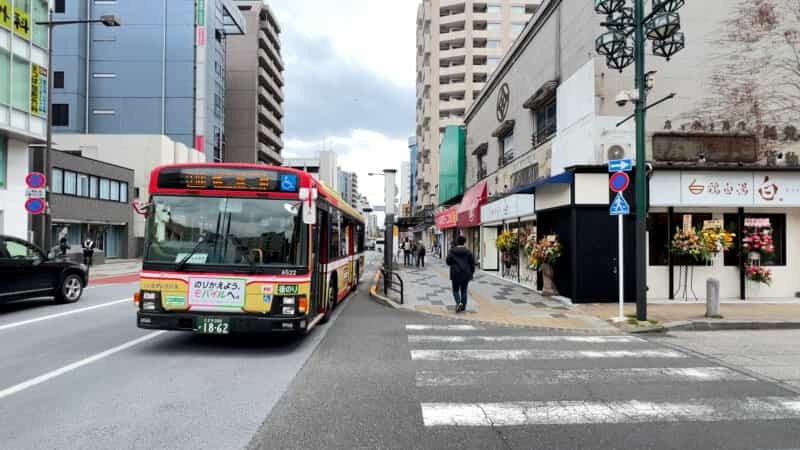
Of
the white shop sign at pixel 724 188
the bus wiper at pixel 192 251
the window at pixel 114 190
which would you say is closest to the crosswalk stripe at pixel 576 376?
the bus wiper at pixel 192 251

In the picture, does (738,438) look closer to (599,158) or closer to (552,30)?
(599,158)

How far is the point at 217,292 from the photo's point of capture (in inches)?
249

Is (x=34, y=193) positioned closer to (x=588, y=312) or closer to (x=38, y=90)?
(x=38, y=90)

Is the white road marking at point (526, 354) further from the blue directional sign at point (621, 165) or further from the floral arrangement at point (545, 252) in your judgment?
the floral arrangement at point (545, 252)

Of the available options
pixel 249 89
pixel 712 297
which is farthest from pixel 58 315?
pixel 249 89

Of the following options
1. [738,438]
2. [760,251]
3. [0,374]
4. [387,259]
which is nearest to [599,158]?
[760,251]

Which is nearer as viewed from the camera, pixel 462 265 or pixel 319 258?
pixel 319 258

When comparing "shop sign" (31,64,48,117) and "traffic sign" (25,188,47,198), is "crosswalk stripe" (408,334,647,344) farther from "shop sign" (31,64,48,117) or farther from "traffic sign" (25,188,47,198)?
"shop sign" (31,64,48,117)

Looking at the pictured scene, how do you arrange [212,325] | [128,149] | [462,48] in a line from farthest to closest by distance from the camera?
[462,48]
[128,149]
[212,325]

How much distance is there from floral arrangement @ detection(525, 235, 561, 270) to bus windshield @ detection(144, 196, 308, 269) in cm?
846

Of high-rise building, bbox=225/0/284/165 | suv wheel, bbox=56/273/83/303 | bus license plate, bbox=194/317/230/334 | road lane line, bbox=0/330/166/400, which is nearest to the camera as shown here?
road lane line, bbox=0/330/166/400

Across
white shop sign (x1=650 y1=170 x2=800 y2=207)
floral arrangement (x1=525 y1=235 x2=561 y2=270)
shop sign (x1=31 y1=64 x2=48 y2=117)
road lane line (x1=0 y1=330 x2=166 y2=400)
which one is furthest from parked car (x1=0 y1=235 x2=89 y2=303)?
white shop sign (x1=650 y1=170 x2=800 y2=207)

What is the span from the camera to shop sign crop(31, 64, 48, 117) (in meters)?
19.9

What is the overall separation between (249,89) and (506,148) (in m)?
45.8
